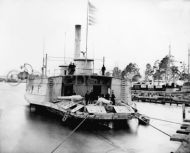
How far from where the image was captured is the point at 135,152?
12.1 m

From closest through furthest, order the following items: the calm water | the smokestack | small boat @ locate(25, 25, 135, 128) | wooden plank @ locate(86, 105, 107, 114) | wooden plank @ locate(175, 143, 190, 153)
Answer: wooden plank @ locate(175, 143, 190, 153) < the calm water < wooden plank @ locate(86, 105, 107, 114) < small boat @ locate(25, 25, 135, 128) < the smokestack

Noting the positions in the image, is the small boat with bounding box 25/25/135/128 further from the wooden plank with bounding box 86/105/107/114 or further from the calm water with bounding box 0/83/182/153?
the calm water with bounding box 0/83/182/153

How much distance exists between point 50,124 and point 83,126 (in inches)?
149

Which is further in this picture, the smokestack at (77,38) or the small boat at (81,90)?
the smokestack at (77,38)

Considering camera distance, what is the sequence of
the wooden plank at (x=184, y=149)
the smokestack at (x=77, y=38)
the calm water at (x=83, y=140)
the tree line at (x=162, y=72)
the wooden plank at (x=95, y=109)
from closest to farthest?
the wooden plank at (x=184, y=149) < the calm water at (x=83, y=140) < the wooden plank at (x=95, y=109) < the smokestack at (x=77, y=38) < the tree line at (x=162, y=72)

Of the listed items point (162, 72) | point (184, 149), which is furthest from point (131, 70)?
point (184, 149)

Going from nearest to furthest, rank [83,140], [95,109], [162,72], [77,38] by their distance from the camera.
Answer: [83,140] → [95,109] → [77,38] → [162,72]

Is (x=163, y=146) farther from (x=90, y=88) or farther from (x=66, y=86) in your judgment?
(x=66, y=86)

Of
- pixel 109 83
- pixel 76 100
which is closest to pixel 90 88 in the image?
pixel 109 83

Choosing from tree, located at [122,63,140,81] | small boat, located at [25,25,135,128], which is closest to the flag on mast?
small boat, located at [25,25,135,128]

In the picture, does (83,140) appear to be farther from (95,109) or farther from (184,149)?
(184,149)

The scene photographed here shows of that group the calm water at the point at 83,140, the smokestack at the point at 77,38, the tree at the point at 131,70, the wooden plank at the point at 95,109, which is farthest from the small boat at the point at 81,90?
the tree at the point at 131,70

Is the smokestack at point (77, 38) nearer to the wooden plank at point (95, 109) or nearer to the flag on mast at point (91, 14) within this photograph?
the flag on mast at point (91, 14)

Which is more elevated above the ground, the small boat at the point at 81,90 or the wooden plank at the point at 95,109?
the small boat at the point at 81,90
